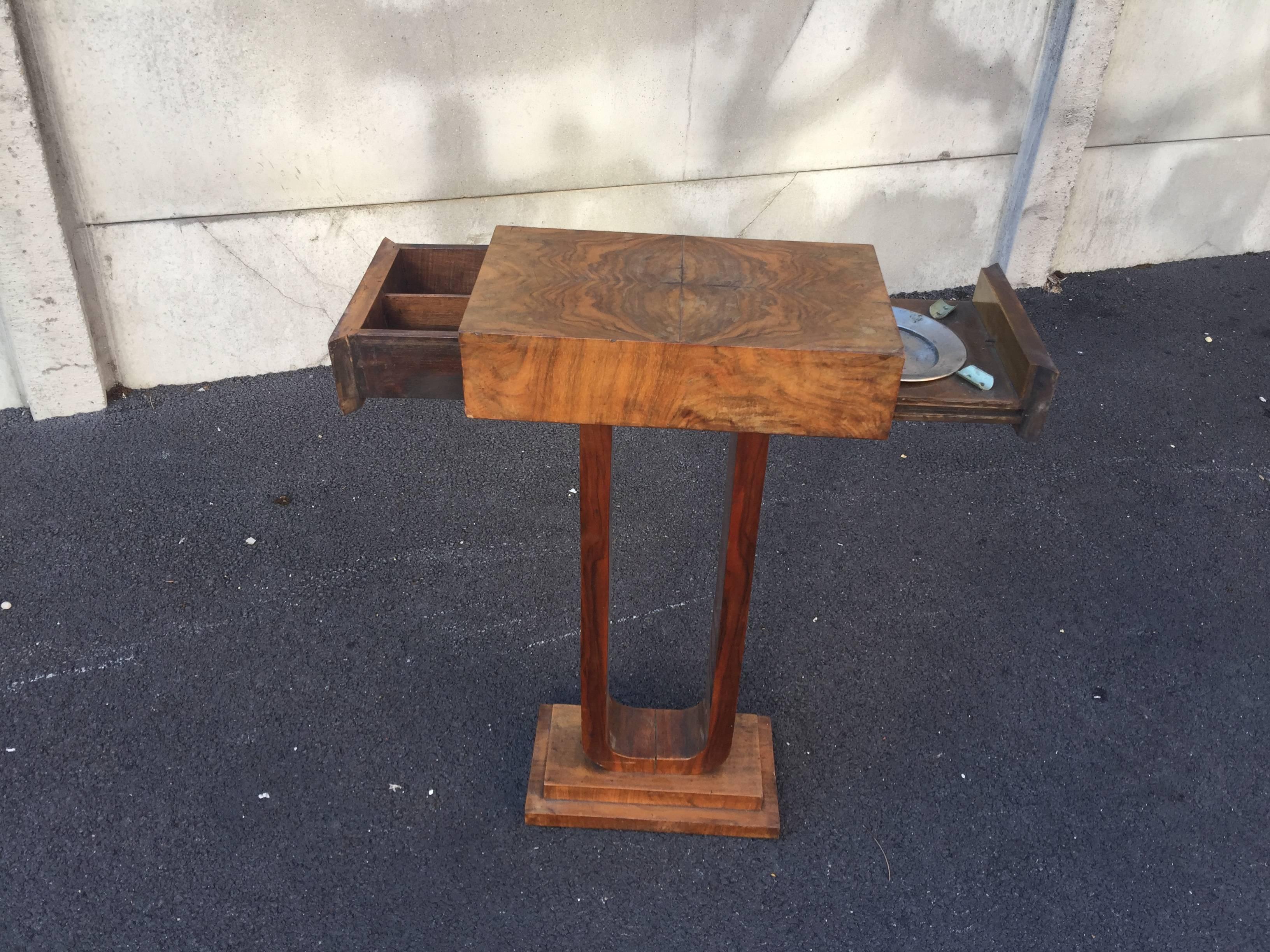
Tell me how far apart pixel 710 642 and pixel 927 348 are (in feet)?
2.65

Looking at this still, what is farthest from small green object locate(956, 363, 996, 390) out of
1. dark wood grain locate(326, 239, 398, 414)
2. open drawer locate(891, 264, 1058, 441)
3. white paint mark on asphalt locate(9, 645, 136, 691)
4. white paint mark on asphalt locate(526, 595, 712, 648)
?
white paint mark on asphalt locate(9, 645, 136, 691)

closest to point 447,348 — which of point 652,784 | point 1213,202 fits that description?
point 652,784

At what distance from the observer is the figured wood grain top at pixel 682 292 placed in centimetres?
151

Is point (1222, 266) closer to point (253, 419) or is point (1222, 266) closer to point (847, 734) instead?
point (847, 734)

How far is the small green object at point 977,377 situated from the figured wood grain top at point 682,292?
19cm

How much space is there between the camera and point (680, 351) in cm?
147

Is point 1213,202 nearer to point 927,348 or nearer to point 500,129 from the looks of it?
point 500,129

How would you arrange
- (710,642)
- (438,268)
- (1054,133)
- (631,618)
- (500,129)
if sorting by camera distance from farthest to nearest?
(1054,133) → (500,129) → (631,618) → (710,642) → (438,268)

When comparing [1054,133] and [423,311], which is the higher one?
[423,311]

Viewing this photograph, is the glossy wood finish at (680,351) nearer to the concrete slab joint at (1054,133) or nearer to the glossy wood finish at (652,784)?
the glossy wood finish at (652,784)

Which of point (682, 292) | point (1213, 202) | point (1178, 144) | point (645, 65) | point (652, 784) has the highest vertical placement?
point (682, 292)

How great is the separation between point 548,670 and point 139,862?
1.01 meters

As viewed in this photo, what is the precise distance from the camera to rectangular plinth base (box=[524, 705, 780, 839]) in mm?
2211

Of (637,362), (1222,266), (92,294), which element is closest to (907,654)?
(637,362)
